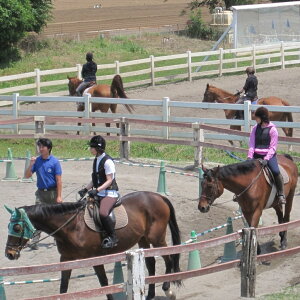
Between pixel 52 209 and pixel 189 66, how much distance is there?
24.1m

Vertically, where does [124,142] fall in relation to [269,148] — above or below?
below

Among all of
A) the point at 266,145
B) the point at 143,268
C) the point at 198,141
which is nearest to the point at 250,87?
the point at 198,141

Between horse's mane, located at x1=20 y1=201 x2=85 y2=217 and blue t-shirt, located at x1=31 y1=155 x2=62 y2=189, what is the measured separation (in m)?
2.01

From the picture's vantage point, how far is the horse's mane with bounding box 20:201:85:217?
35.1 feet

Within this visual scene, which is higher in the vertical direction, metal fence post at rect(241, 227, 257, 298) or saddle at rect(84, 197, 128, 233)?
saddle at rect(84, 197, 128, 233)

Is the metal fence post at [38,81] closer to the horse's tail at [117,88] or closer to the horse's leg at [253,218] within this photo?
the horse's tail at [117,88]

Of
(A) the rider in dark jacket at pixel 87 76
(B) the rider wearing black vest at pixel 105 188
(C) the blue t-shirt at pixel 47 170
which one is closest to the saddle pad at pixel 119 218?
(B) the rider wearing black vest at pixel 105 188

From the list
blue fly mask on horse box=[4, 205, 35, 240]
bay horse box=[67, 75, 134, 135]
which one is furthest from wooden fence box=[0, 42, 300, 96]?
blue fly mask on horse box=[4, 205, 35, 240]

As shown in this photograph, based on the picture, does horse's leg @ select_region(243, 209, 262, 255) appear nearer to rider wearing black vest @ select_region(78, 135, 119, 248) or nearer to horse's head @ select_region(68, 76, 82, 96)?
rider wearing black vest @ select_region(78, 135, 119, 248)

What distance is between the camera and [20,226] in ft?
33.9

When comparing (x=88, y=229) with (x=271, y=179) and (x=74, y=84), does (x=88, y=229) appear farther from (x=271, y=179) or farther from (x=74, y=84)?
(x=74, y=84)

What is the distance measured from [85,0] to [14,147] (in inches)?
2062

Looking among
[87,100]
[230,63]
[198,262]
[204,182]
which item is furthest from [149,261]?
[230,63]

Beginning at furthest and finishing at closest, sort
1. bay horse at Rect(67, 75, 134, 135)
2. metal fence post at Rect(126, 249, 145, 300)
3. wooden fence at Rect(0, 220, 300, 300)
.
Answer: bay horse at Rect(67, 75, 134, 135), metal fence post at Rect(126, 249, 145, 300), wooden fence at Rect(0, 220, 300, 300)
